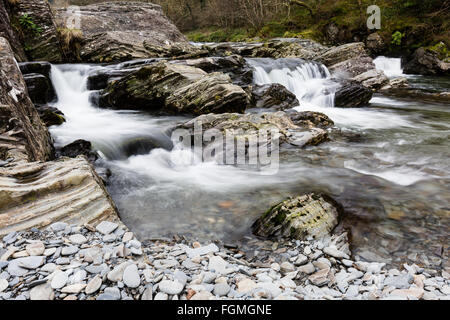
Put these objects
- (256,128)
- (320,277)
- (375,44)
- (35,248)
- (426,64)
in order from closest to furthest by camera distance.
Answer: (35,248), (320,277), (256,128), (426,64), (375,44)

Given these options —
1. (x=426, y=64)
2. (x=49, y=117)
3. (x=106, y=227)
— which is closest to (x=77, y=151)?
A: (x=49, y=117)

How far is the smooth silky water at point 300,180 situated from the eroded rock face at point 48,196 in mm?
732

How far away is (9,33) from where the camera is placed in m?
10.7

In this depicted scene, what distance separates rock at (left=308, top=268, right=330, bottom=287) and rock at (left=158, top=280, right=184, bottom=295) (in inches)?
50.6

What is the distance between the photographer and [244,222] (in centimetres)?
408

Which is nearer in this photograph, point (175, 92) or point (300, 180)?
point (300, 180)

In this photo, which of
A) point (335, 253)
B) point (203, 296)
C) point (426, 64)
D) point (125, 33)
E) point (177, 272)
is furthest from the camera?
point (426, 64)

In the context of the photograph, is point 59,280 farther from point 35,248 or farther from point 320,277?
point 320,277

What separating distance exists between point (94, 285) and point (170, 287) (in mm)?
585

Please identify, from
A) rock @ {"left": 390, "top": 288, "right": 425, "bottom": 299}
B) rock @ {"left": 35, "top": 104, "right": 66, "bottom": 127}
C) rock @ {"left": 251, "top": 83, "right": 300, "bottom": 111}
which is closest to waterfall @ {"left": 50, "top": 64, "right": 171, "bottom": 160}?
rock @ {"left": 35, "top": 104, "right": 66, "bottom": 127}

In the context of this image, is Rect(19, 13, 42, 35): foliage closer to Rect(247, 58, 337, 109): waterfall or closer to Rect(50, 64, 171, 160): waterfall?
Rect(50, 64, 171, 160): waterfall

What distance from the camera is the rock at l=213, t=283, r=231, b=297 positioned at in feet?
7.61

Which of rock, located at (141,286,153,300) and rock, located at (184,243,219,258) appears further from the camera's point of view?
rock, located at (184,243,219,258)

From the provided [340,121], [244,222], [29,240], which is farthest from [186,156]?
[340,121]
